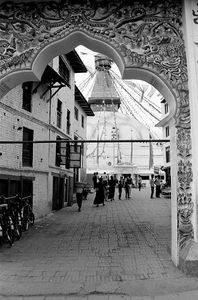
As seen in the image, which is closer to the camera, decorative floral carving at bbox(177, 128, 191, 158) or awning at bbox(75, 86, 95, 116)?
decorative floral carving at bbox(177, 128, 191, 158)

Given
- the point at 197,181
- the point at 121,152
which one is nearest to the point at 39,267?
the point at 197,181

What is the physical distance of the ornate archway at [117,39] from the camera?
566 centimetres

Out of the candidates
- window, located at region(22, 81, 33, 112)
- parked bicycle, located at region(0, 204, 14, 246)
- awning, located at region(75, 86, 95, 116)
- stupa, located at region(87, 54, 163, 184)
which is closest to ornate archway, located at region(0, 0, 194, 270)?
parked bicycle, located at region(0, 204, 14, 246)

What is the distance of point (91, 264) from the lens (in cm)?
623

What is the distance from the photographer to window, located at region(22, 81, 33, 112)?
1168 cm

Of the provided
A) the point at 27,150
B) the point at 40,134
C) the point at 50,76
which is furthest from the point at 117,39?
the point at 40,134

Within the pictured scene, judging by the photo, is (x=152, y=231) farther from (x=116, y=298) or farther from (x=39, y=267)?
(x=116, y=298)

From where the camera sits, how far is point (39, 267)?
6.01 meters

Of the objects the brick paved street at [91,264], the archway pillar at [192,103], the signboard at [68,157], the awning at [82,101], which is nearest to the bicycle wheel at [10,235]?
the brick paved street at [91,264]

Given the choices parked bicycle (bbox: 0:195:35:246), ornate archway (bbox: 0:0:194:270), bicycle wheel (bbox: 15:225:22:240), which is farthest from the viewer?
bicycle wheel (bbox: 15:225:22:240)

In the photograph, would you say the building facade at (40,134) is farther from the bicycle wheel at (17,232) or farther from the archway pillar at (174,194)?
the archway pillar at (174,194)

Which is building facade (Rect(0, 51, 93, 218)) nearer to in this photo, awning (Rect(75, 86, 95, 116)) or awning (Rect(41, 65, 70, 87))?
awning (Rect(41, 65, 70, 87))

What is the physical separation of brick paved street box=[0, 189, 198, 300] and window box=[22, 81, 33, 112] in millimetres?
4591

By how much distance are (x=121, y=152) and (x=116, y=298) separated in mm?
38749
